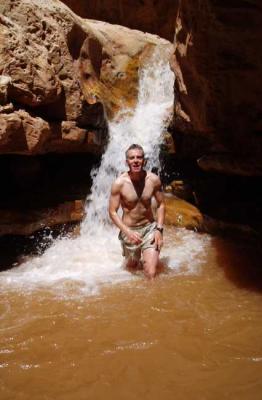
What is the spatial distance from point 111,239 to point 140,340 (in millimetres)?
3396

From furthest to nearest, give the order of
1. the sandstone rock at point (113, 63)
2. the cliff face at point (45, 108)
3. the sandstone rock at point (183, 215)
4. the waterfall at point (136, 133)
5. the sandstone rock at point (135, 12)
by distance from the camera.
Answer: the sandstone rock at point (135, 12)
the sandstone rock at point (113, 63)
the waterfall at point (136, 133)
the sandstone rock at point (183, 215)
the cliff face at point (45, 108)

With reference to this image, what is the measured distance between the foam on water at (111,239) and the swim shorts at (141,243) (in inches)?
10.4

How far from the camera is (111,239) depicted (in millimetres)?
6539

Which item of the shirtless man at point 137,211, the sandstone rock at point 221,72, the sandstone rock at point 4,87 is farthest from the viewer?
the sandstone rock at point 4,87

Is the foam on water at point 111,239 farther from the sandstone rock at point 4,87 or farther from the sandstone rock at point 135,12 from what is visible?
the sandstone rock at point 135,12

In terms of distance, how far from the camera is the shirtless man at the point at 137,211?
4746 millimetres

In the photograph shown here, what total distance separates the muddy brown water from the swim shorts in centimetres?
42

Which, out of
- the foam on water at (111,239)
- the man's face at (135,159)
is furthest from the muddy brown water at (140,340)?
the man's face at (135,159)

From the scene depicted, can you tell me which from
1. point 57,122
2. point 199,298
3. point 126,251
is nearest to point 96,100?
point 57,122

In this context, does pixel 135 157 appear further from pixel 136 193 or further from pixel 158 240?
pixel 158 240

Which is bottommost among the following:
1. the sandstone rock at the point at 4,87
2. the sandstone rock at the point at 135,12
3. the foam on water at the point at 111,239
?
the foam on water at the point at 111,239

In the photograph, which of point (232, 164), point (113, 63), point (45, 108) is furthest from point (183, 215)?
point (113, 63)

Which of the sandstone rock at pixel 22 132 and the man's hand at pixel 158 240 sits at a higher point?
the sandstone rock at pixel 22 132

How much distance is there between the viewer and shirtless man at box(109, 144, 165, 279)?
475 centimetres
